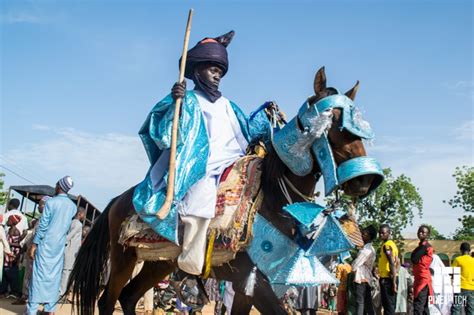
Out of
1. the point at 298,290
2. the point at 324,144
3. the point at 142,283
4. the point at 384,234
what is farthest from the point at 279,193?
the point at 298,290

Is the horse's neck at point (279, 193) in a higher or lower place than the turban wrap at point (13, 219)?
lower

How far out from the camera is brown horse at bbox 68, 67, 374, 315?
12.2 ft

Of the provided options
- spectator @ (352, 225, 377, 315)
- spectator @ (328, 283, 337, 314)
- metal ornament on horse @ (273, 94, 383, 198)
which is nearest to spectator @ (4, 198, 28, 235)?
spectator @ (352, 225, 377, 315)

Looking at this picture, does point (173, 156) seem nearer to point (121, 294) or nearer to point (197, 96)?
point (197, 96)

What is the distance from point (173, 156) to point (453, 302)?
26.2 ft

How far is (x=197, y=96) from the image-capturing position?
188 inches

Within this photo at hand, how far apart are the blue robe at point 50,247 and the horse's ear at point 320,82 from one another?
16.4ft

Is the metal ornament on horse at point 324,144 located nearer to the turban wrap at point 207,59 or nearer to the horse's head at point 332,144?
the horse's head at point 332,144

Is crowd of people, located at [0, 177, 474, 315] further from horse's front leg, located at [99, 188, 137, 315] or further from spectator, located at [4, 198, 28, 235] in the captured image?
horse's front leg, located at [99, 188, 137, 315]

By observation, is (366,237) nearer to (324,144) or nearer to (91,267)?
(91,267)

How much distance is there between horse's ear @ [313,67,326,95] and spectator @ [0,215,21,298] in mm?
9348

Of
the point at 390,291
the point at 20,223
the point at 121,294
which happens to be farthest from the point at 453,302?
the point at 20,223

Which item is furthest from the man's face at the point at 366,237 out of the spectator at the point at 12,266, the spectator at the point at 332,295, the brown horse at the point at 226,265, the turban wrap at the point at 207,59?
the spectator at the point at 12,266

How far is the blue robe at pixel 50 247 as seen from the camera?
7.64m
